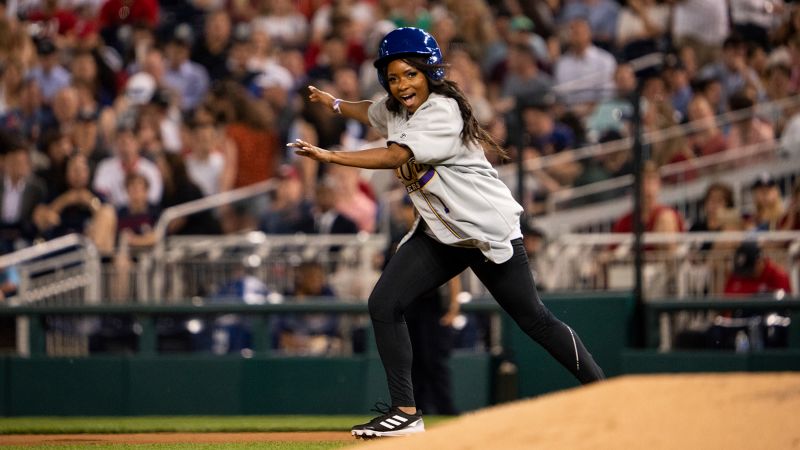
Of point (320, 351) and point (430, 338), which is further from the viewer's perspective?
point (320, 351)

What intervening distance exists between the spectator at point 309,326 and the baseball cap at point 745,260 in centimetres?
333

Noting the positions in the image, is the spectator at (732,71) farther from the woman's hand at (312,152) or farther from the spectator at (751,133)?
the woman's hand at (312,152)

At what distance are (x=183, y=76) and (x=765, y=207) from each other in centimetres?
708

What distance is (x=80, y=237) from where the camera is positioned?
12.2 m

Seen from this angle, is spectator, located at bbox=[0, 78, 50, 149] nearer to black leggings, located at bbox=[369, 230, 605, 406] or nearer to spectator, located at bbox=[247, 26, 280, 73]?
spectator, located at bbox=[247, 26, 280, 73]

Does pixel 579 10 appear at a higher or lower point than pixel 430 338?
higher

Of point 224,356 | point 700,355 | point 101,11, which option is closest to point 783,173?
point 700,355

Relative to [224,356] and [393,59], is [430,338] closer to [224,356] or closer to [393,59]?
[224,356]

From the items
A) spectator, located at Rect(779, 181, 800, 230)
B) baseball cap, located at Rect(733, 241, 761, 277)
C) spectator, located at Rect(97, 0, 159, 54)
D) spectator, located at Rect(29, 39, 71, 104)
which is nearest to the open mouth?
baseball cap, located at Rect(733, 241, 761, 277)

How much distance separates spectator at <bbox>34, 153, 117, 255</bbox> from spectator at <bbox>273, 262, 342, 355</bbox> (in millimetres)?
1883

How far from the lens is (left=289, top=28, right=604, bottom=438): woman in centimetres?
645

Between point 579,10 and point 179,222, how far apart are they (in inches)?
210

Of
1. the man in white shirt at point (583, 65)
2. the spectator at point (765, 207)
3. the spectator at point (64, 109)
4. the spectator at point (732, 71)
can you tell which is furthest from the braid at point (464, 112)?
the spectator at point (64, 109)

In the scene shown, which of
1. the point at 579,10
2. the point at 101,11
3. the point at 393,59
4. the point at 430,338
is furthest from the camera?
the point at 101,11
